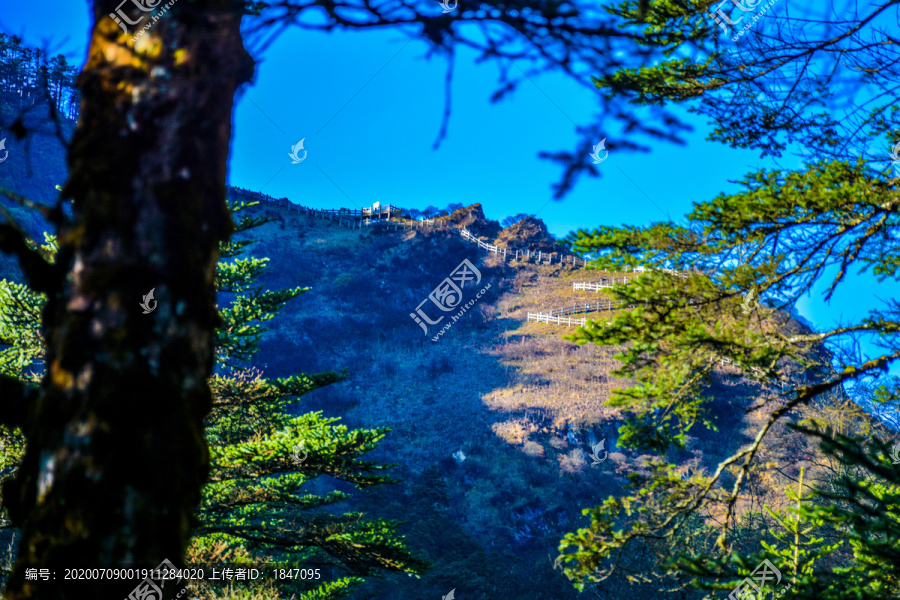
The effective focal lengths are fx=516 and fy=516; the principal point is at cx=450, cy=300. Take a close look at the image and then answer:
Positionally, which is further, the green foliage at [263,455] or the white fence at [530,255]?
the white fence at [530,255]

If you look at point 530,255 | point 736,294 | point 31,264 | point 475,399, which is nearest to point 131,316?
point 31,264

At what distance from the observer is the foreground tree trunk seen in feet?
5.77

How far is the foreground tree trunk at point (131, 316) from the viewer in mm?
1758

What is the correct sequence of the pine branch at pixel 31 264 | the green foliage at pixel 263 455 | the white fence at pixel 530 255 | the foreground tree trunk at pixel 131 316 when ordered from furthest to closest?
the white fence at pixel 530 255 → the green foliage at pixel 263 455 → the pine branch at pixel 31 264 → the foreground tree trunk at pixel 131 316

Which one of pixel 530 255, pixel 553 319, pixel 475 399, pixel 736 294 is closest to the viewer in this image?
pixel 736 294

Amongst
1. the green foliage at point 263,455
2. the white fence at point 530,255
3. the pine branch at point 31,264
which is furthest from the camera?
the white fence at point 530,255

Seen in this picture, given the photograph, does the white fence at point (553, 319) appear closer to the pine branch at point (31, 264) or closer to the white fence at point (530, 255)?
the white fence at point (530, 255)

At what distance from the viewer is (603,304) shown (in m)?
42.0

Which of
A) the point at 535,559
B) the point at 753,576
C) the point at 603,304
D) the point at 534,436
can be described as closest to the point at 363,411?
the point at 534,436

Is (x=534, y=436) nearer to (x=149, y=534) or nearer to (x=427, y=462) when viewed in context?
A: (x=427, y=462)

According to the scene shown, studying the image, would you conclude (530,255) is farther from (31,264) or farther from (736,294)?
(31,264)

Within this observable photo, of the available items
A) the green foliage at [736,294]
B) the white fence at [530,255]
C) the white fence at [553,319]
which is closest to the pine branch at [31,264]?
the green foliage at [736,294]

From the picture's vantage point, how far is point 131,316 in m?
1.84

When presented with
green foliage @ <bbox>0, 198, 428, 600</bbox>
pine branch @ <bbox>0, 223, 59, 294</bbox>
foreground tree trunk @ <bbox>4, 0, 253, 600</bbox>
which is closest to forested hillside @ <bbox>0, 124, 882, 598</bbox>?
green foliage @ <bbox>0, 198, 428, 600</bbox>
